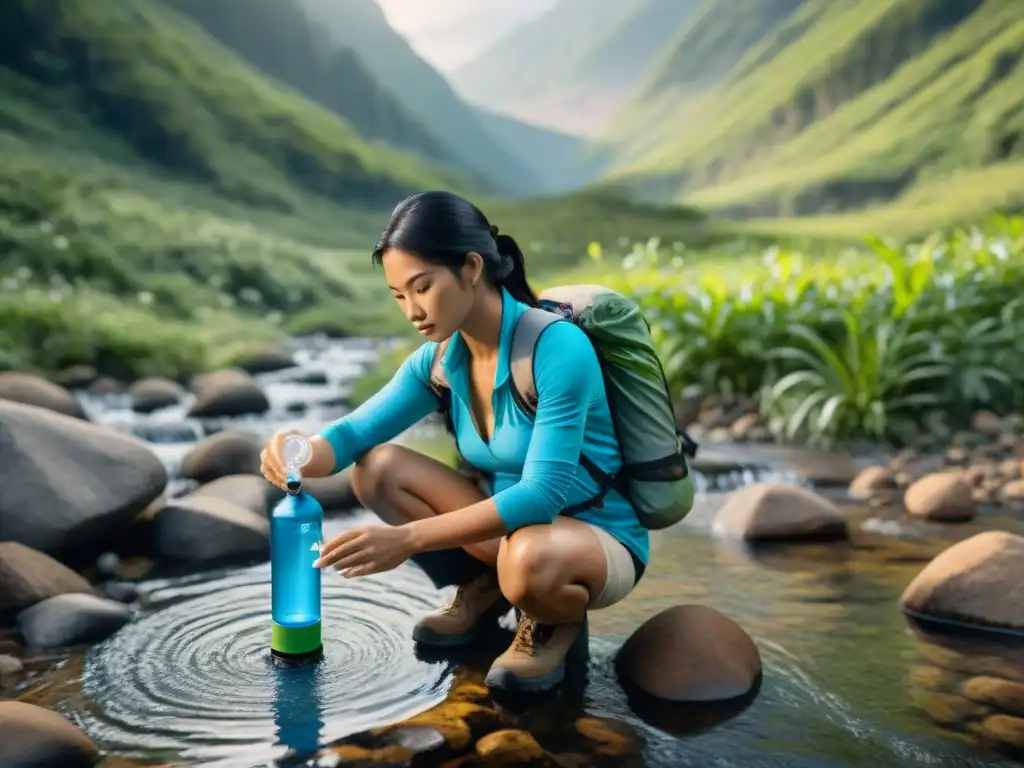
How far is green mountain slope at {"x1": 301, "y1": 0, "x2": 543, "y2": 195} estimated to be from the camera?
2064 centimetres

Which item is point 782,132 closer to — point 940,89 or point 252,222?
point 940,89

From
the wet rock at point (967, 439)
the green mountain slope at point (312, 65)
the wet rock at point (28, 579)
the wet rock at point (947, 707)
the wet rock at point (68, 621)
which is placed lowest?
the wet rock at point (947, 707)

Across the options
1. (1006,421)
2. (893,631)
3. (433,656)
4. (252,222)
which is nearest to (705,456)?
(1006,421)

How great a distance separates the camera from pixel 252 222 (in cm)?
1656

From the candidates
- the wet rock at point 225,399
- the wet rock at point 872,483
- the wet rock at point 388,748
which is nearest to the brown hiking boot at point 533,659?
the wet rock at point 388,748

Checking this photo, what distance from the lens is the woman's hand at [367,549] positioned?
197 cm

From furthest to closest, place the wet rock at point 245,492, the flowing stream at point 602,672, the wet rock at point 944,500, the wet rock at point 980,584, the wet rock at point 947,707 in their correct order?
the wet rock at point 944,500, the wet rock at point 245,492, the wet rock at point 980,584, the wet rock at point 947,707, the flowing stream at point 602,672

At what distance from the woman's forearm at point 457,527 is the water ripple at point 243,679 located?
17.2 inches

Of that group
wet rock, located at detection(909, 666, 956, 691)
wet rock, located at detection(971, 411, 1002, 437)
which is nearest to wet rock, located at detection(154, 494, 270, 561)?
wet rock, located at detection(909, 666, 956, 691)

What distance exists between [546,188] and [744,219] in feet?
14.4

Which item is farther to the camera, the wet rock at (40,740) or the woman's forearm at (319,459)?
the woman's forearm at (319,459)

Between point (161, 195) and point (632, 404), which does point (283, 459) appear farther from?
point (161, 195)

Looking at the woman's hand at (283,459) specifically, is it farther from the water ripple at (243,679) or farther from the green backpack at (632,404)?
the water ripple at (243,679)

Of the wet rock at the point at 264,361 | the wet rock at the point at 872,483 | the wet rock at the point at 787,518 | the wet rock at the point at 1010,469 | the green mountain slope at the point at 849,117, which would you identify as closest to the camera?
the wet rock at the point at 787,518
